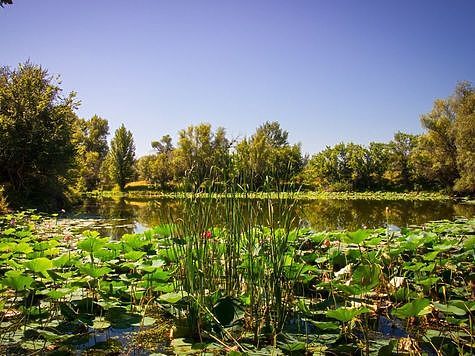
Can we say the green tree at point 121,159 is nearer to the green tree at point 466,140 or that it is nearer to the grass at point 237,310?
the green tree at point 466,140

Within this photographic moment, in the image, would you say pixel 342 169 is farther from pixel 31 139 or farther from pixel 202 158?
pixel 202 158

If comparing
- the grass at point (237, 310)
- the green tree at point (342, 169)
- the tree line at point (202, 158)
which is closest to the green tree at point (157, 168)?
the tree line at point (202, 158)

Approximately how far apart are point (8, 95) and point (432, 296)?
13.8m

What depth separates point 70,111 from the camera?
1382 centimetres

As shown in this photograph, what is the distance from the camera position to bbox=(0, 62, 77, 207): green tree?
38.2 feet

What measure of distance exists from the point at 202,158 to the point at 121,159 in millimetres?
35259

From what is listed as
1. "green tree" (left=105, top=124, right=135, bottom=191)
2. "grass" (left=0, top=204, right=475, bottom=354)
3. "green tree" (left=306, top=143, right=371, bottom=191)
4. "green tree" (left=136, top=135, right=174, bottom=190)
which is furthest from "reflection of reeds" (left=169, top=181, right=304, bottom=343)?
"green tree" (left=105, top=124, right=135, bottom=191)

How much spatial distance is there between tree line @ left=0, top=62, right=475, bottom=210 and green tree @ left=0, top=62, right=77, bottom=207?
0.10ft

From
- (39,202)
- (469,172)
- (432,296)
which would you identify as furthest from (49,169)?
(469,172)

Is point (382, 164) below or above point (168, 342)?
above

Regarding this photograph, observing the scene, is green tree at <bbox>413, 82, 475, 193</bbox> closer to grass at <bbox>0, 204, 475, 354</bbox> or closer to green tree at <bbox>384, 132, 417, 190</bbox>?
green tree at <bbox>384, 132, 417, 190</bbox>

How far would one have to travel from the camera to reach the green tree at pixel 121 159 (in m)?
36.5

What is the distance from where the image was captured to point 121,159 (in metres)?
36.8

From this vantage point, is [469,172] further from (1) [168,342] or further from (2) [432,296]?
(1) [168,342]
